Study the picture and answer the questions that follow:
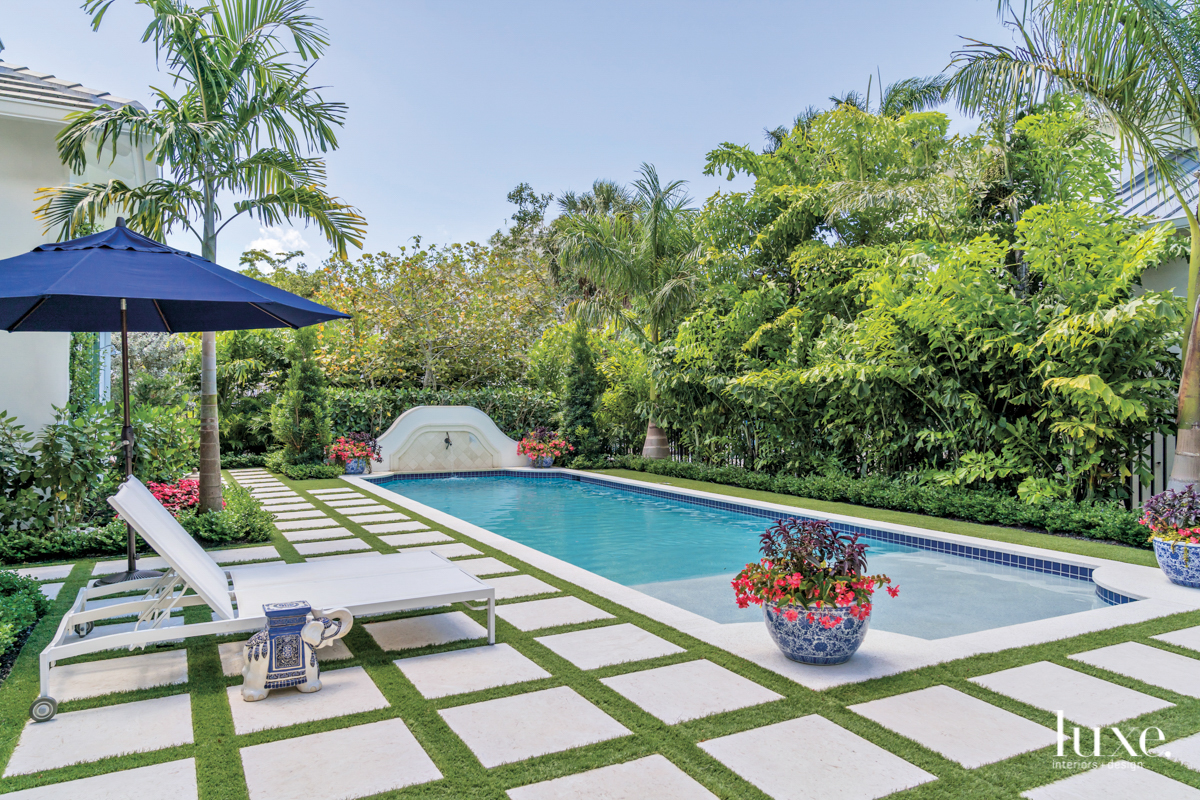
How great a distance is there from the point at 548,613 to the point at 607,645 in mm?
711

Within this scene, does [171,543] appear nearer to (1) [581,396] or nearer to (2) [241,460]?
(1) [581,396]

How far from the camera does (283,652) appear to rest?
10.2ft

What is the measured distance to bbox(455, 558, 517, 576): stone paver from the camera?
5.56 meters

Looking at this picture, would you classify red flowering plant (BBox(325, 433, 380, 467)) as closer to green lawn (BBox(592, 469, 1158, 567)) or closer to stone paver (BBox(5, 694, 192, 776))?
green lawn (BBox(592, 469, 1158, 567))

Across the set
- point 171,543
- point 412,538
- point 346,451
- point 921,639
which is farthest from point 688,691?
point 346,451

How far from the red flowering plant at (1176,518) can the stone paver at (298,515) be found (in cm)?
799

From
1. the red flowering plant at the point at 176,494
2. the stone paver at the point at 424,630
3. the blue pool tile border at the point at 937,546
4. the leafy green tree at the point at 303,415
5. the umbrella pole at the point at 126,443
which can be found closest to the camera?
the stone paver at the point at 424,630

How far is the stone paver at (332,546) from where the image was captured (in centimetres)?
641

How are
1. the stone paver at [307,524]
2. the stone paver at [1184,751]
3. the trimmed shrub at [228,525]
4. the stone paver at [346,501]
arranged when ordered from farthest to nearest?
the stone paver at [346,501] < the stone paver at [307,524] < the trimmed shrub at [228,525] < the stone paver at [1184,751]

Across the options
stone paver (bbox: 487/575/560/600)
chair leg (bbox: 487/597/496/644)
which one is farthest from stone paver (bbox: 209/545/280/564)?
chair leg (bbox: 487/597/496/644)

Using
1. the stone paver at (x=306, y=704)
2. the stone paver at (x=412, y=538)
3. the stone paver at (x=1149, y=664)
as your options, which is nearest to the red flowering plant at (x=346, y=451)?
the stone paver at (x=412, y=538)

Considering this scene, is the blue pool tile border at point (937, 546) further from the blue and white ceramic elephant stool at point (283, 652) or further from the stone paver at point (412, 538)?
the blue and white ceramic elephant stool at point (283, 652)

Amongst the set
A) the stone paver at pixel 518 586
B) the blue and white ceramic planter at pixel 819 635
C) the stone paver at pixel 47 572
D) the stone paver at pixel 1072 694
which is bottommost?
the stone paver at pixel 47 572

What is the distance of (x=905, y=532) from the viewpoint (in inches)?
284
